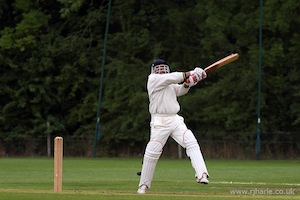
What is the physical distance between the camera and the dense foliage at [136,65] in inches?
1550

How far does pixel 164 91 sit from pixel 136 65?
2463 centimetres

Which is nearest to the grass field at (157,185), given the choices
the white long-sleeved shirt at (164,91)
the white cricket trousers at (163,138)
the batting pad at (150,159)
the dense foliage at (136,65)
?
the batting pad at (150,159)

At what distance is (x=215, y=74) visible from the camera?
134 ft

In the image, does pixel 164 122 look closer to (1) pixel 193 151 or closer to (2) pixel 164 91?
(2) pixel 164 91

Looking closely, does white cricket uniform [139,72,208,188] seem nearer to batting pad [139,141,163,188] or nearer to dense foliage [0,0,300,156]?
batting pad [139,141,163,188]

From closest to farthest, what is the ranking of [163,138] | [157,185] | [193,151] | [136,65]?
[193,151] → [163,138] → [157,185] → [136,65]

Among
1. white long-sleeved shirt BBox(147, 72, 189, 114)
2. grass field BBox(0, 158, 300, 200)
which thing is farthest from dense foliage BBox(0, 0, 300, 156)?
white long-sleeved shirt BBox(147, 72, 189, 114)

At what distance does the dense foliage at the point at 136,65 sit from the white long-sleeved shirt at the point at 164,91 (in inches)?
870

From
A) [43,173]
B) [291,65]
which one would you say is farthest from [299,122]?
[43,173]

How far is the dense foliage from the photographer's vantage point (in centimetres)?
3938

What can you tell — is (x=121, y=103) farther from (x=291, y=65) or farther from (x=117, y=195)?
(x=117, y=195)

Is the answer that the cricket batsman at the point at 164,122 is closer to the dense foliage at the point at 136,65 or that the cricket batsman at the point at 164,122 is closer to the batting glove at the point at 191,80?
the batting glove at the point at 191,80

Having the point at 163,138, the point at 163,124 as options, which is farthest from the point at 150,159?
the point at 163,124

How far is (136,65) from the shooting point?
135 ft
